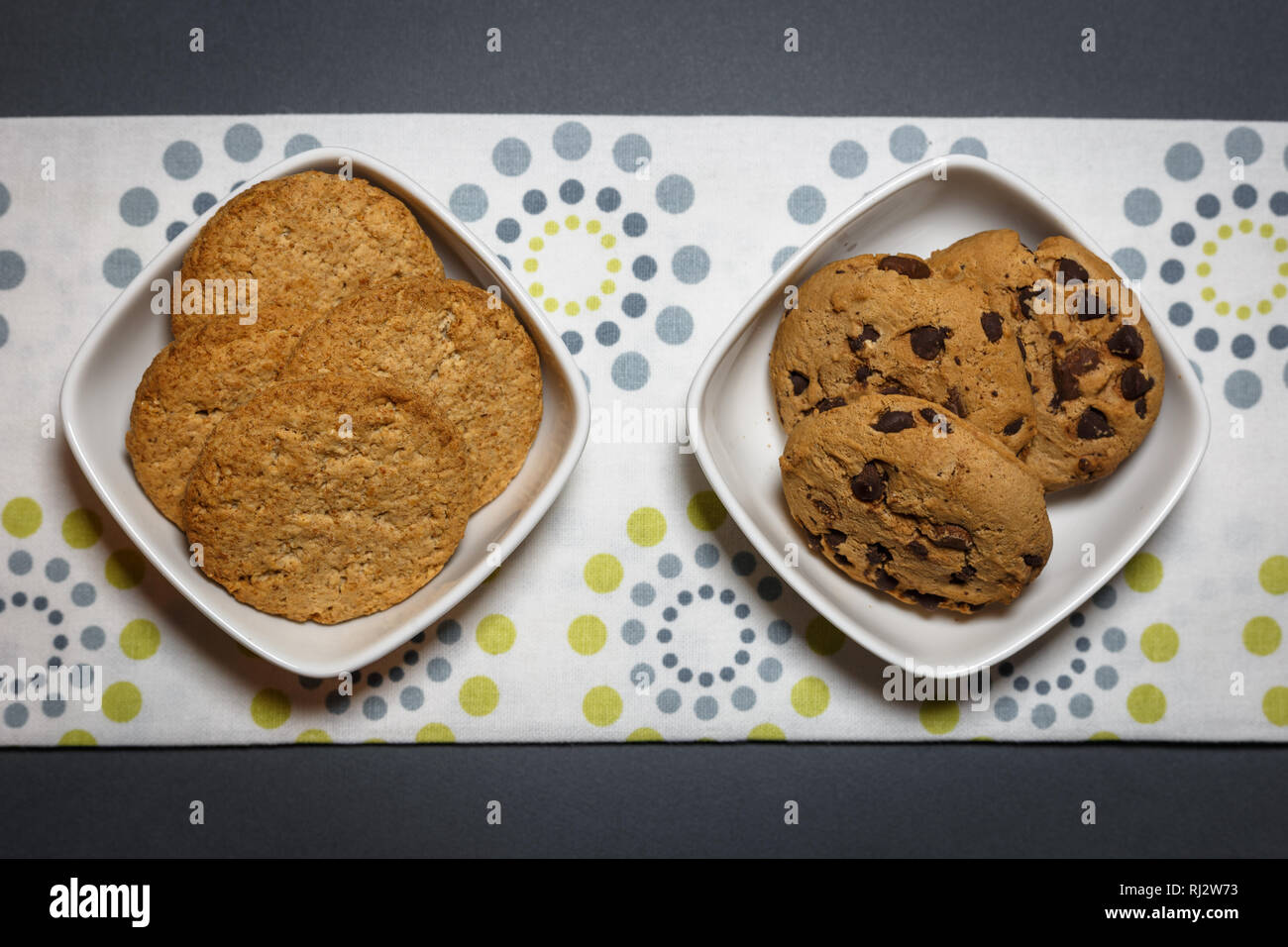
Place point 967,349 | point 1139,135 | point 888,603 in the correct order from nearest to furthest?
point 967,349 → point 888,603 → point 1139,135

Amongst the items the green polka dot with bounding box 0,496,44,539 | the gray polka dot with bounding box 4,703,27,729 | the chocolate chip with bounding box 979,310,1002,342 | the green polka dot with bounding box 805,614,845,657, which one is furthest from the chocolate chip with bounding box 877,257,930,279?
the gray polka dot with bounding box 4,703,27,729

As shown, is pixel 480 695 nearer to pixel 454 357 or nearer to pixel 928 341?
pixel 454 357

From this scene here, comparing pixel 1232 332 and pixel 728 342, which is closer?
pixel 728 342

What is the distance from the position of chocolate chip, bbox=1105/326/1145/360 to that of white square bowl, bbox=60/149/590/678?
2.51 ft

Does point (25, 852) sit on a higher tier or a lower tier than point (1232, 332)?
lower

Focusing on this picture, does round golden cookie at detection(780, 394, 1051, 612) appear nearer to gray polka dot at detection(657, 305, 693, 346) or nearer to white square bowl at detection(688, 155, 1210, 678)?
white square bowl at detection(688, 155, 1210, 678)

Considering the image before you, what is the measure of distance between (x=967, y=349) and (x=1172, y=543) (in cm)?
60

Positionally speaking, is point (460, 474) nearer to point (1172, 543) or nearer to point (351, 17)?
point (351, 17)

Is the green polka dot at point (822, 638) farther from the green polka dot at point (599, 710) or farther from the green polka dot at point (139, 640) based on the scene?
the green polka dot at point (139, 640)

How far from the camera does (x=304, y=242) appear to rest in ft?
3.76

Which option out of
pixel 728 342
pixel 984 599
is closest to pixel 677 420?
pixel 728 342

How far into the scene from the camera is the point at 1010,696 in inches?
53.6

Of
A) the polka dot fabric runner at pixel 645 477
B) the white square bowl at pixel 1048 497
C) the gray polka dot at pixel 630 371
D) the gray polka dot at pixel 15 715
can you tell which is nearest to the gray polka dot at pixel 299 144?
the polka dot fabric runner at pixel 645 477

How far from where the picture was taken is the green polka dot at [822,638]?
135 centimetres
